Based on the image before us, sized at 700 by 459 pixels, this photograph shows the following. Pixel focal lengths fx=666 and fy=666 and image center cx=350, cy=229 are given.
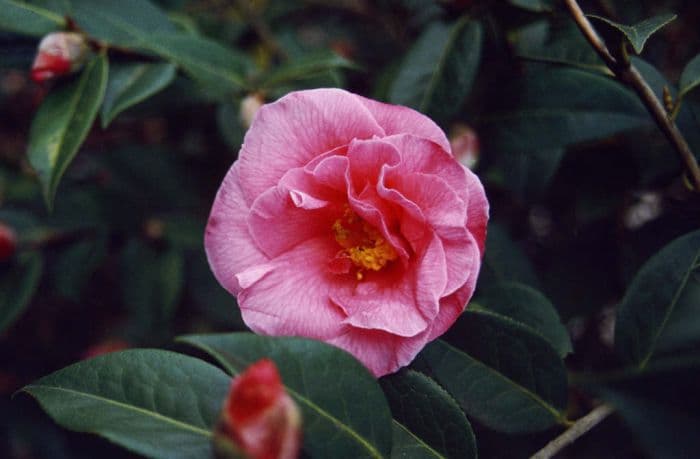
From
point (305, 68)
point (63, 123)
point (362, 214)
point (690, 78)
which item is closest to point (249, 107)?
point (305, 68)

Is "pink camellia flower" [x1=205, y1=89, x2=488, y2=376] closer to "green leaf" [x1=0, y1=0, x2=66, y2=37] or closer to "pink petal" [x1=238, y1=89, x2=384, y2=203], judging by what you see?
"pink petal" [x1=238, y1=89, x2=384, y2=203]

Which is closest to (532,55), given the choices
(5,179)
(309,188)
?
(309,188)

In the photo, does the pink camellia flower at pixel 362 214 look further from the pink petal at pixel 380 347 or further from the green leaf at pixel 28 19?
the green leaf at pixel 28 19

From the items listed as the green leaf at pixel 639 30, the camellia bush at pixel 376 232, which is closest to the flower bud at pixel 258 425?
the camellia bush at pixel 376 232

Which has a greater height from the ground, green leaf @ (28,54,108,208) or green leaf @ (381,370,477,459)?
green leaf @ (28,54,108,208)

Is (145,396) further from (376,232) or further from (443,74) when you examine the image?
(443,74)

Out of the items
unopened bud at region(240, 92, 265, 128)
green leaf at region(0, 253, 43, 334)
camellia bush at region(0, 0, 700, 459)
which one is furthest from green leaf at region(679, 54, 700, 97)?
green leaf at region(0, 253, 43, 334)

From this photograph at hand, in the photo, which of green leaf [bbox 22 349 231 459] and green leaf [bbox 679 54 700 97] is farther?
green leaf [bbox 679 54 700 97]

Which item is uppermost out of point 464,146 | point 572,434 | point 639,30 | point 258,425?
point 639,30
